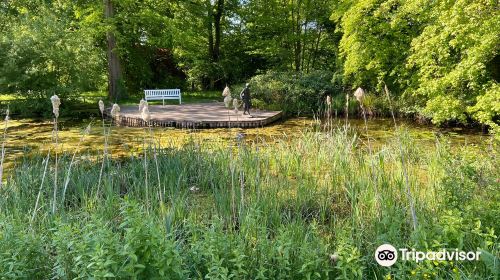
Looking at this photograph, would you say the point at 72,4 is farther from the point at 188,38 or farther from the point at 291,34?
the point at 291,34

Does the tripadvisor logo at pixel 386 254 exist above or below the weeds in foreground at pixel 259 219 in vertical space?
below

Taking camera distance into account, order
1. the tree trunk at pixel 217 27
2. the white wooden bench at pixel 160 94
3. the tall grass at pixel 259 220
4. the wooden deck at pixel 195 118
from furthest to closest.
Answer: the tree trunk at pixel 217 27, the white wooden bench at pixel 160 94, the wooden deck at pixel 195 118, the tall grass at pixel 259 220

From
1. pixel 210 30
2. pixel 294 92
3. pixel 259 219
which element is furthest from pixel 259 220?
pixel 210 30

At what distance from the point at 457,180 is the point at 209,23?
727 inches

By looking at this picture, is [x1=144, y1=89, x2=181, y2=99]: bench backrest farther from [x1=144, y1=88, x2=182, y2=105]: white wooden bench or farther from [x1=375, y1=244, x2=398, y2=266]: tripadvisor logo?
Answer: [x1=375, y1=244, x2=398, y2=266]: tripadvisor logo

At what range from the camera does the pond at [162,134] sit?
7.38 metres

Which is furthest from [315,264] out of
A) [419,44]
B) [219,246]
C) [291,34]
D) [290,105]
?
[291,34]

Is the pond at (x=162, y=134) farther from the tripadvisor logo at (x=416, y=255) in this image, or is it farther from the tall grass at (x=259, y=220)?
the tripadvisor logo at (x=416, y=255)

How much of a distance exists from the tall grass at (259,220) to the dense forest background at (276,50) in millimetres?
3996

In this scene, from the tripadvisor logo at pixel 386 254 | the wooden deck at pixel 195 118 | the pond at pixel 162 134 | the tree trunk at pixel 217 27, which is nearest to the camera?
the tripadvisor logo at pixel 386 254

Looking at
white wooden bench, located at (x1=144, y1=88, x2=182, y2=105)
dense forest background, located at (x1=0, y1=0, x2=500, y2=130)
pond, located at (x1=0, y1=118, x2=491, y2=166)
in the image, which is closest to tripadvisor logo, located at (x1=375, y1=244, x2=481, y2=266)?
pond, located at (x1=0, y1=118, x2=491, y2=166)

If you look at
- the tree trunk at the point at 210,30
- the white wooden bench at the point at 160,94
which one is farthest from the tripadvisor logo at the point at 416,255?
the tree trunk at the point at 210,30

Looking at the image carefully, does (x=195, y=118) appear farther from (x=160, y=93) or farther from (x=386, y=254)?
(x=386, y=254)

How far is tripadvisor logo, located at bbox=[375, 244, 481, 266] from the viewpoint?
2.08m
